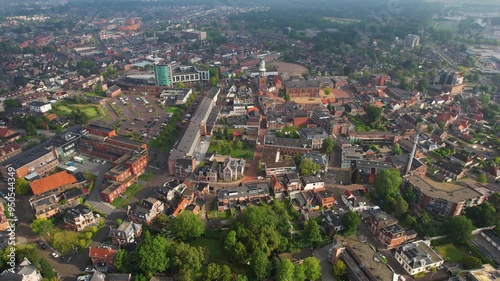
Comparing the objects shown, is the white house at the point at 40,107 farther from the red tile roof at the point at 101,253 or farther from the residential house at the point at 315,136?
the residential house at the point at 315,136

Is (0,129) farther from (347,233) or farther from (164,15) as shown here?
(164,15)

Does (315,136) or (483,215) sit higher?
(315,136)

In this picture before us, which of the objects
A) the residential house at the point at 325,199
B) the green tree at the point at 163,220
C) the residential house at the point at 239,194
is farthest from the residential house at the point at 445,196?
the green tree at the point at 163,220

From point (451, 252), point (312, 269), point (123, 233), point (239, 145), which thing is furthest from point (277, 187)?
Answer: point (451, 252)

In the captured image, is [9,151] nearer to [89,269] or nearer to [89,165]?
[89,165]

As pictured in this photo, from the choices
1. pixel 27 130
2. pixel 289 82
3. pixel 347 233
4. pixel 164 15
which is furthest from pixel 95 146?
pixel 164 15
